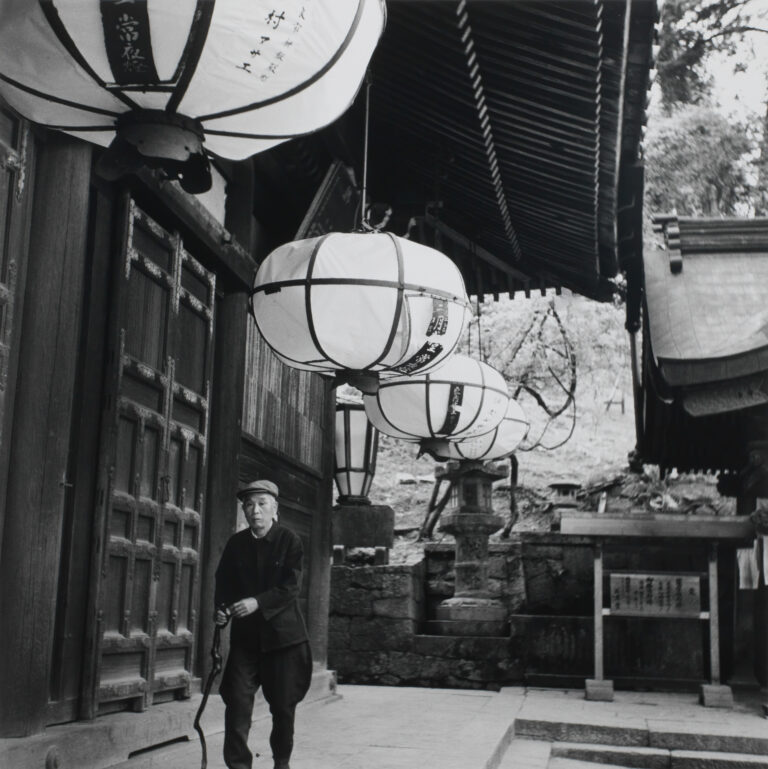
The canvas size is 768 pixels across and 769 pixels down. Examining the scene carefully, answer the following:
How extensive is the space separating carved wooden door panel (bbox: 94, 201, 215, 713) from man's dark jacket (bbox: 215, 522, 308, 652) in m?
0.65

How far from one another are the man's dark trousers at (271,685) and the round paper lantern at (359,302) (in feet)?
5.96

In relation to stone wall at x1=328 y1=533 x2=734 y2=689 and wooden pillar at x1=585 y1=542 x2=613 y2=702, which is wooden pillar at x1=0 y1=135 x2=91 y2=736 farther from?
stone wall at x1=328 y1=533 x2=734 y2=689

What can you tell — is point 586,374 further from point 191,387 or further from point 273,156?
point 191,387

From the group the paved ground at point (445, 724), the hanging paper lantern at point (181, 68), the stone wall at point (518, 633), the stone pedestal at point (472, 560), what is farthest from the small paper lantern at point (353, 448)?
the hanging paper lantern at point (181, 68)

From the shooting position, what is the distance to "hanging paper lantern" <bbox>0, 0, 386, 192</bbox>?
327 centimetres

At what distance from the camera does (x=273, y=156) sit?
9.48m

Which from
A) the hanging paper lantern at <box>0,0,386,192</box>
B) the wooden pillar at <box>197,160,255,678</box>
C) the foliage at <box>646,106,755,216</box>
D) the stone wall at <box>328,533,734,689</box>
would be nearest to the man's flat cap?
the wooden pillar at <box>197,160,255,678</box>

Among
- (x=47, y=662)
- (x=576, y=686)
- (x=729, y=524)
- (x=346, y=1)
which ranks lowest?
(x=576, y=686)

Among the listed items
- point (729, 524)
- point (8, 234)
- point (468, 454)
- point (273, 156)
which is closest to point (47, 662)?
point (8, 234)

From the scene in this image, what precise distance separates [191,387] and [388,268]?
240cm

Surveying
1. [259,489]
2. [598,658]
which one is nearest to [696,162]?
[598,658]

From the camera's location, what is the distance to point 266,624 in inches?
245

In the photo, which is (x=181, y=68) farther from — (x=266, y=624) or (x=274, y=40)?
(x=266, y=624)

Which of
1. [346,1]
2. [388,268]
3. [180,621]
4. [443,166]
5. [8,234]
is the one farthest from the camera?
[443,166]
